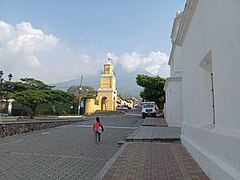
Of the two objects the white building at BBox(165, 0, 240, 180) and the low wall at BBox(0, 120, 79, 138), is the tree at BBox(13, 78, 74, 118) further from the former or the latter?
the white building at BBox(165, 0, 240, 180)

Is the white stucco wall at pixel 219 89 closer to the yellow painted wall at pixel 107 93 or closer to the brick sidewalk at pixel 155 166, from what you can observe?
the brick sidewalk at pixel 155 166

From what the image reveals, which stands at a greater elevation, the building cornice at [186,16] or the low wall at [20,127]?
the building cornice at [186,16]

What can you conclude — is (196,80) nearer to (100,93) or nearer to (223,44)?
(223,44)

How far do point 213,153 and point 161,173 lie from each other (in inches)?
47.6

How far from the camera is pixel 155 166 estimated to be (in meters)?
5.41

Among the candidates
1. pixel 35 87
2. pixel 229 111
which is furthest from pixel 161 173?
pixel 35 87

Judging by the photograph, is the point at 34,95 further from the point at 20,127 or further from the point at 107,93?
the point at 107,93

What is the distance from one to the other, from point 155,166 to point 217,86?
2523mm

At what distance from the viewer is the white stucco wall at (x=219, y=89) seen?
3266 millimetres

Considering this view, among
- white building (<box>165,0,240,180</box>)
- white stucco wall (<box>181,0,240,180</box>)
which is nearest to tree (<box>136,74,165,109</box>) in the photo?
white building (<box>165,0,240,180</box>)

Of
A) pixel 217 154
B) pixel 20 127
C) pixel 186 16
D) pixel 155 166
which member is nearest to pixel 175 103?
pixel 186 16

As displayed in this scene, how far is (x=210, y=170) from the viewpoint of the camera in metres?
4.31

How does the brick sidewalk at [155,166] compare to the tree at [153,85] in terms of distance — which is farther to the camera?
the tree at [153,85]

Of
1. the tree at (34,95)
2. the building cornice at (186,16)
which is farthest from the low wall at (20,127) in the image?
the building cornice at (186,16)
